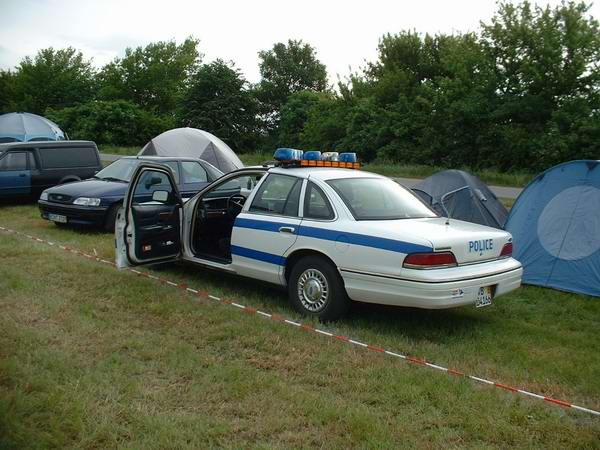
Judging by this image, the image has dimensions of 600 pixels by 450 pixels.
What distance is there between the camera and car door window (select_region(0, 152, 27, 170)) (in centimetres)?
1290

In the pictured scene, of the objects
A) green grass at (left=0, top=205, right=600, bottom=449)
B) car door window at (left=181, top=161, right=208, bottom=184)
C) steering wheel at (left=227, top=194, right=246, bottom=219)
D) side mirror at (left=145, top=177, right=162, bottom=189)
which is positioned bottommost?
green grass at (left=0, top=205, right=600, bottom=449)

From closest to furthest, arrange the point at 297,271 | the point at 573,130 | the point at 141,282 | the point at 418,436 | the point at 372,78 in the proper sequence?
the point at 418,436 → the point at 297,271 → the point at 141,282 → the point at 573,130 → the point at 372,78

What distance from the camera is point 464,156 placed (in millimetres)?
27297

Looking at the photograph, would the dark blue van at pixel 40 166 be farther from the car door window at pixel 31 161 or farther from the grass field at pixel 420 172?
the grass field at pixel 420 172

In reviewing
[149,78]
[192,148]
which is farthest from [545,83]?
[149,78]

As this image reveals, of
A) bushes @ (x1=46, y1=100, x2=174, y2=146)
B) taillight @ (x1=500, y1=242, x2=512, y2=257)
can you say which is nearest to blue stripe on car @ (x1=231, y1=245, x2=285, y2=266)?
taillight @ (x1=500, y1=242, x2=512, y2=257)

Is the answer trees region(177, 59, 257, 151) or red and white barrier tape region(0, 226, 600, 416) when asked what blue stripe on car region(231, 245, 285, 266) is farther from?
trees region(177, 59, 257, 151)

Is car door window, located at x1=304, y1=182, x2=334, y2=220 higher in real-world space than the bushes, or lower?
lower

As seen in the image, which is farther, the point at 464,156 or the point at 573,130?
the point at 464,156

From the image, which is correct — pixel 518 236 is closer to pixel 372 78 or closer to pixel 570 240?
pixel 570 240

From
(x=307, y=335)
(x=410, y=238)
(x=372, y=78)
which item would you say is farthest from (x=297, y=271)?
(x=372, y=78)

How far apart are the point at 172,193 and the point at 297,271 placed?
2.08m

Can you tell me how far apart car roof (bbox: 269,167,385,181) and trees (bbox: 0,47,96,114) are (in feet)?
158

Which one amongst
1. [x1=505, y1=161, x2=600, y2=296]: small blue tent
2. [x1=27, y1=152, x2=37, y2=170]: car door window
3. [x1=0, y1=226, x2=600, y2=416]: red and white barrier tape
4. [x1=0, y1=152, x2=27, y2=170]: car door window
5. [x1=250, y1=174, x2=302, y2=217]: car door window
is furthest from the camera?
[x1=27, y1=152, x2=37, y2=170]: car door window
